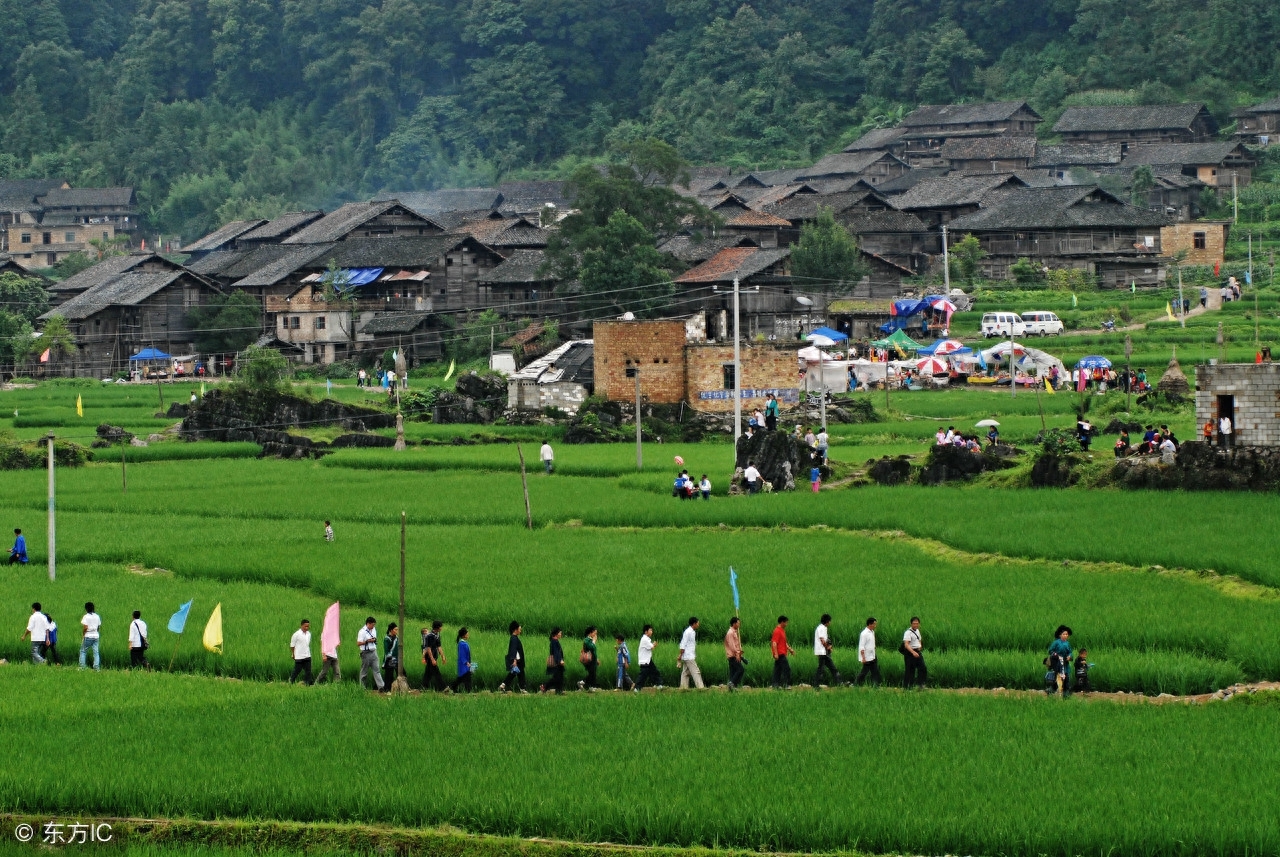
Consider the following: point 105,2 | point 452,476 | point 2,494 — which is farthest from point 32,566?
point 105,2

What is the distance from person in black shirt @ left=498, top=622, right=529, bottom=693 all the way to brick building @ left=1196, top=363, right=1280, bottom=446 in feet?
49.1

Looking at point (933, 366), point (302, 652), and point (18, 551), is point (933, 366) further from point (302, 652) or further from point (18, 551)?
point (302, 652)

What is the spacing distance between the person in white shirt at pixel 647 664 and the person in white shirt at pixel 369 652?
9.57 ft

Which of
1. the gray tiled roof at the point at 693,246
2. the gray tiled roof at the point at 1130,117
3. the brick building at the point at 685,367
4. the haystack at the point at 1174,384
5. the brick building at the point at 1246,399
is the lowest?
the brick building at the point at 1246,399

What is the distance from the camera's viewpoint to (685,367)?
49.4 m

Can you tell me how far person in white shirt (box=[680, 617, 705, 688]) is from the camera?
21.9 metres

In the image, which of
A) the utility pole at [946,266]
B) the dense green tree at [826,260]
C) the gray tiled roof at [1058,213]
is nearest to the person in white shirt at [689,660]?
the utility pole at [946,266]

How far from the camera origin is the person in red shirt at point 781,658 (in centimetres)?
2181

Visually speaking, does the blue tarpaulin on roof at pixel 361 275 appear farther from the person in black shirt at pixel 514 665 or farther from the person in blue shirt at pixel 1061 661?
the person in blue shirt at pixel 1061 661

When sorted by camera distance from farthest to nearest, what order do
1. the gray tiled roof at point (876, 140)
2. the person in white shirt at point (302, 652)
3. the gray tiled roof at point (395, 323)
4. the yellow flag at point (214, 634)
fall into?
1. the gray tiled roof at point (876, 140)
2. the gray tiled roof at point (395, 323)
3. the yellow flag at point (214, 634)
4. the person in white shirt at point (302, 652)

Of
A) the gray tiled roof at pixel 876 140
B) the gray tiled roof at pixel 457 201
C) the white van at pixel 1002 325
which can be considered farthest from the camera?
the gray tiled roof at pixel 876 140

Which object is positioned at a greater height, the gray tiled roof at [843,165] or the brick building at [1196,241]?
the gray tiled roof at [843,165]

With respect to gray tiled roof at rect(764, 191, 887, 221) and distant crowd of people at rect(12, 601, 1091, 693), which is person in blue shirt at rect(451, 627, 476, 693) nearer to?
distant crowd of people at rect(12, 601, 1091, 693)

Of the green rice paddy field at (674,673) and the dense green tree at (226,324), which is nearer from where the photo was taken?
the green rice paddy field at (674,673)
